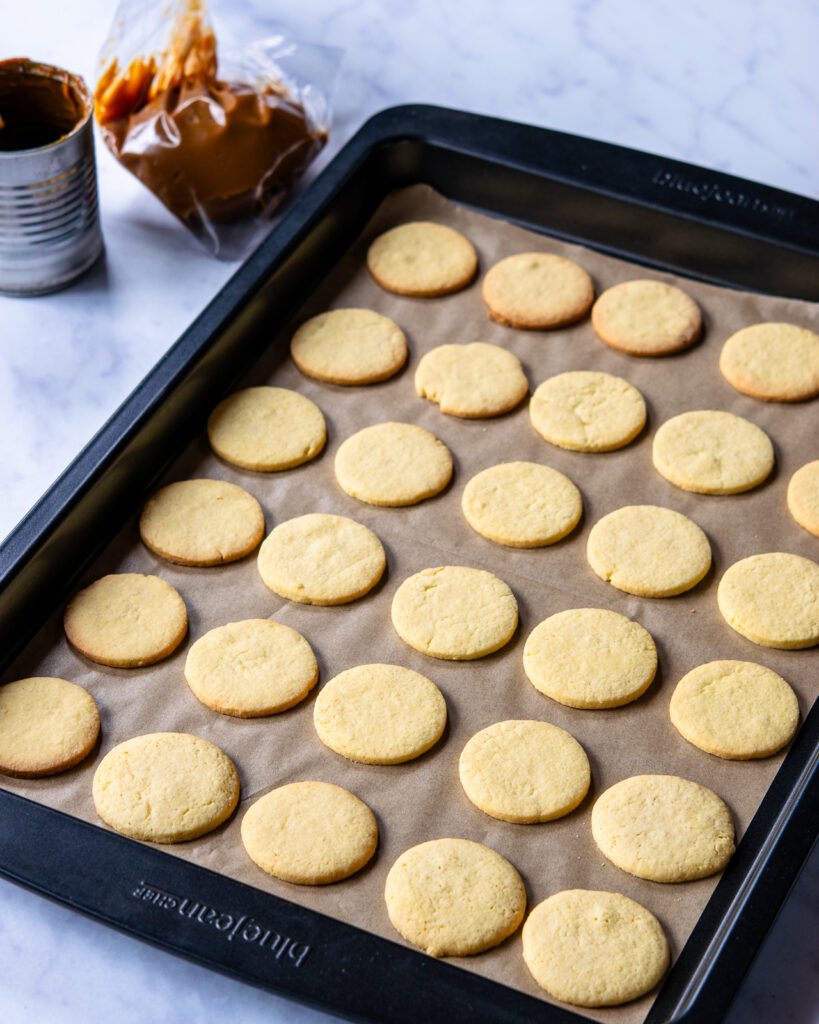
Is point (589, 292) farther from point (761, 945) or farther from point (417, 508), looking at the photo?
point (761, 945)

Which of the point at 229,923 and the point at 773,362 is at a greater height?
the point at 773,362

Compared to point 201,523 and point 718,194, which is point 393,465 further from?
point 718,194

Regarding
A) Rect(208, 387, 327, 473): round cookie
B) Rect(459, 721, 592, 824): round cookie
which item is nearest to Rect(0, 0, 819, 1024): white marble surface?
Rect(208, 387, 327, 473): round cookie

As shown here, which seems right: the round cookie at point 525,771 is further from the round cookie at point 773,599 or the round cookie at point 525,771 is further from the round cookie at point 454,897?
the round cookie at point 773,599

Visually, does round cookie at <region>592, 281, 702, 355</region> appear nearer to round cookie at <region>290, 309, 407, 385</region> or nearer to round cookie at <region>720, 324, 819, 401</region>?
round cookie at <region>720, 324, 819, 401</region>

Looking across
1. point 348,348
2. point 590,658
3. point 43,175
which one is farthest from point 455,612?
point 43,175

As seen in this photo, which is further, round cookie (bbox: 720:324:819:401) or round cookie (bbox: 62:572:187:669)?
round cookie (bbox: 720:324:819:401)

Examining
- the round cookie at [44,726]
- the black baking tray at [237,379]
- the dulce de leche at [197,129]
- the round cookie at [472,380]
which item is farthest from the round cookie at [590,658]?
the dulce de leche at [197,129]
